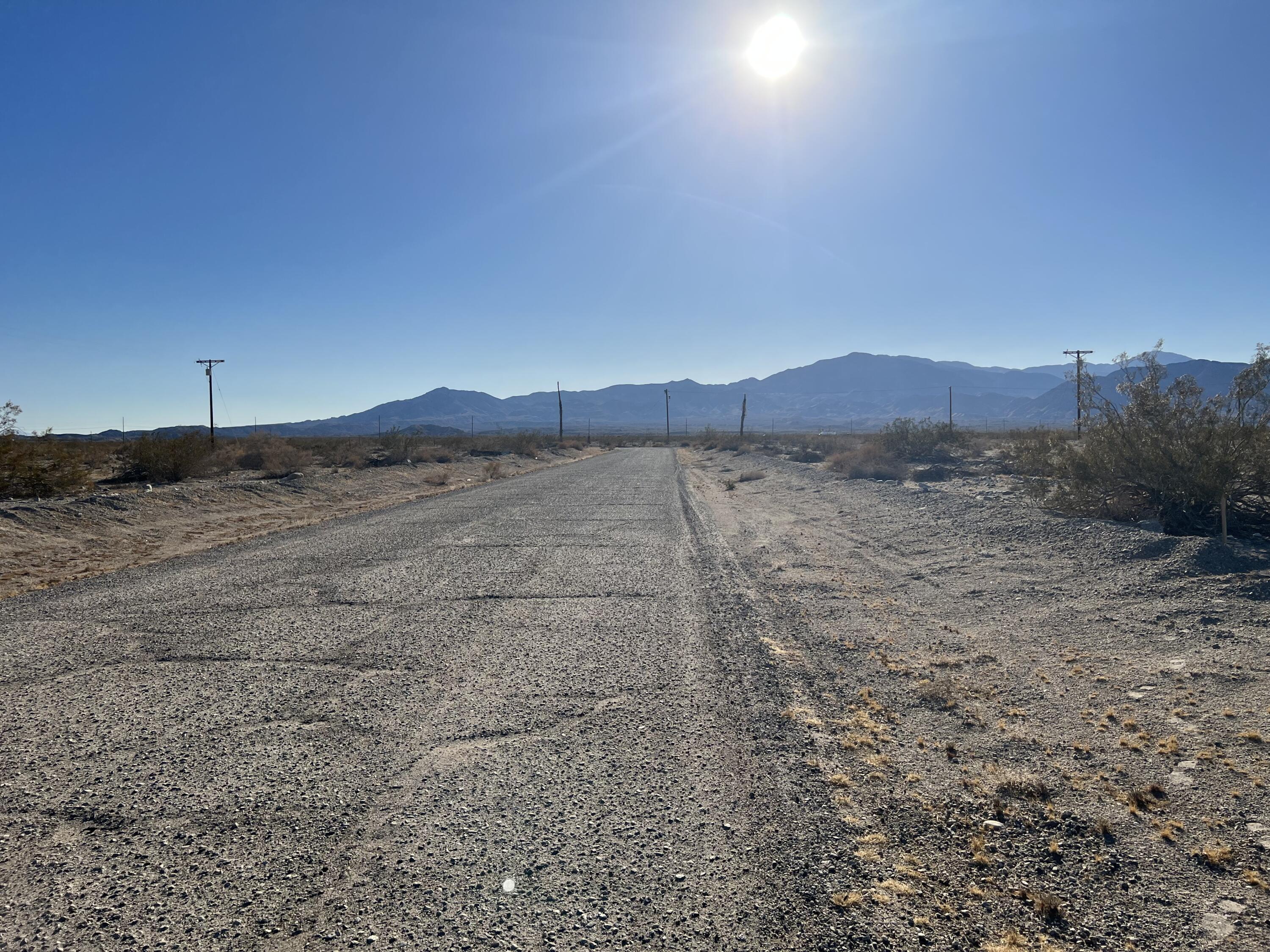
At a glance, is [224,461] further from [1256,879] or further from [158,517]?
[1256,879]

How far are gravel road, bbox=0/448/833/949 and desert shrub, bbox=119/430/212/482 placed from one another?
1830 centimetres

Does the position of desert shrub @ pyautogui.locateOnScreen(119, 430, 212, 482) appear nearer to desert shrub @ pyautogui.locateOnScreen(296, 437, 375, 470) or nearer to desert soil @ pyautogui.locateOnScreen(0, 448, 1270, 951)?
desert shrub @ pyautogui.locateOnScreen(296, 437, 375, 470)

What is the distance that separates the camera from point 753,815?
372 cm

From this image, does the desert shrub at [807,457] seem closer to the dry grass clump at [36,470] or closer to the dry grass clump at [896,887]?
the dry grass clump at [36,470]

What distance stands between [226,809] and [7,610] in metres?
6.74

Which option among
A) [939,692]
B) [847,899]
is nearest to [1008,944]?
[847,899]

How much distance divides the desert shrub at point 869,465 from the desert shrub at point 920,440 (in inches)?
33.9

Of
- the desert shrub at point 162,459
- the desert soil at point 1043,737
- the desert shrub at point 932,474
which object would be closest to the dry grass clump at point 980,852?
the desert soil at point 1043,737

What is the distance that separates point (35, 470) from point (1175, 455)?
24.8 m

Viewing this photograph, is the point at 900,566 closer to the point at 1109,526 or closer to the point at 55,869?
the point at 1109,526

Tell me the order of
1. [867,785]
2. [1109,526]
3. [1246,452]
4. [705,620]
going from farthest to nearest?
[1109,526] → [1246,452] → [705,620] → [867,785]

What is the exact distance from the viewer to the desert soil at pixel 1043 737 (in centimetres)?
303

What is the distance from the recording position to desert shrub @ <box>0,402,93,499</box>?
60.5 feet

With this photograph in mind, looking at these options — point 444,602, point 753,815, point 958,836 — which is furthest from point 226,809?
point 444,602
